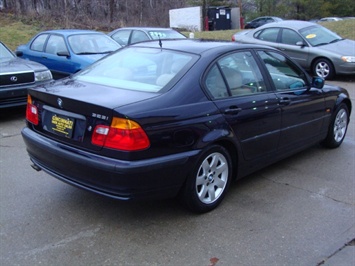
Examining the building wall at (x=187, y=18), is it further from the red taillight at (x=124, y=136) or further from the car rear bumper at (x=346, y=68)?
the red taillight at (x=124, y=136)

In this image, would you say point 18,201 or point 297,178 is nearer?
point 18,201

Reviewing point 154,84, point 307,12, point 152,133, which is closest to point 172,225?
point 152,133

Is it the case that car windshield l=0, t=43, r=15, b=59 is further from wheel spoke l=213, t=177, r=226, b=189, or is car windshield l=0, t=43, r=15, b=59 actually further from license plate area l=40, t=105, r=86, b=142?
wheel spoke l=213, t=177, r=226, b=189

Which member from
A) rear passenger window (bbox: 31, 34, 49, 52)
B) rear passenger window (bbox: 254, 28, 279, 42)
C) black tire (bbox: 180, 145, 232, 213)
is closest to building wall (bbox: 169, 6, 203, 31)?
rear passenger window (bbox: 254, 28, 279, 42)

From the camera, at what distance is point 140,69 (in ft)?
13.3

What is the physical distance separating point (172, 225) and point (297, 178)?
1885 millimetres

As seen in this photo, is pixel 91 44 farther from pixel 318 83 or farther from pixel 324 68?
pixel 324 68

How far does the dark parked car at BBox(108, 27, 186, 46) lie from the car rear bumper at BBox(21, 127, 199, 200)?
8.44 metres

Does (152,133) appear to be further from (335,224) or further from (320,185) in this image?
(320,185)

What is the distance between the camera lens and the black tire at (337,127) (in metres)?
5.66

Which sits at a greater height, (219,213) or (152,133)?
(152,133)

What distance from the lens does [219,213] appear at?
3.87 metres

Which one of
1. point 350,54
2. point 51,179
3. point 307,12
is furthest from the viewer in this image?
point 307,12

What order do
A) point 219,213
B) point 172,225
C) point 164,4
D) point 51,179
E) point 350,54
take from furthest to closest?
point 164,4
point 350,54
point 51,179
point 219,213
point 172,225
